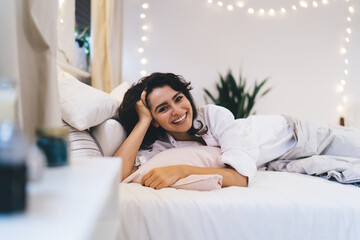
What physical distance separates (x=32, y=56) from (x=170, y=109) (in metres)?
0.69

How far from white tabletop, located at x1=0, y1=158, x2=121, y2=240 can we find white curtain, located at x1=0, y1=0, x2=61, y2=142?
294 millimetres

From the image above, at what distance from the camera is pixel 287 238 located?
2.74 feet

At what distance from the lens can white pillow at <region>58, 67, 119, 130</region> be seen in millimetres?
1058

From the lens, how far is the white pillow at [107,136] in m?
1.21

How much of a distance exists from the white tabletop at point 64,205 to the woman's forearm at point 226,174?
0.60 meters

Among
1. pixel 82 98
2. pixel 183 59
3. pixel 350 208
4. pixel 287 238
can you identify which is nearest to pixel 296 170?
pixel 350 208

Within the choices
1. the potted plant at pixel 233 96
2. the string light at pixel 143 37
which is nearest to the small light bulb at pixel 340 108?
the potted plant at pixel 233 96

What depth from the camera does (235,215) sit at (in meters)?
0.84

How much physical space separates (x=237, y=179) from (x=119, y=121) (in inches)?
25.6

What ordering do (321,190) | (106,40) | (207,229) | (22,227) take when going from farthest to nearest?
(106,40) → (321,190) → (207,229) → (22,227)

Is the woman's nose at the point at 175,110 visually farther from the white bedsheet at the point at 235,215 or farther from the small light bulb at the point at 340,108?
the small light bulb at the point at 340,108

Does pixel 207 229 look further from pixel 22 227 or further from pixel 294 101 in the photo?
pixel 294 101

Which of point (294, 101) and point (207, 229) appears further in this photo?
point (294, 101)

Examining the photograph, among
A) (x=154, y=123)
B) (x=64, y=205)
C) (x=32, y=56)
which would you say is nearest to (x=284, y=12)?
(x=154, y=123)
